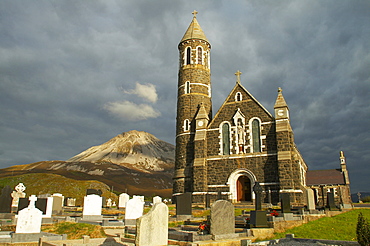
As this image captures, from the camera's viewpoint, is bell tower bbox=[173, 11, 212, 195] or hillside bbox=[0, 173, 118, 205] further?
hillside bbox=[0, 173, 118, 205]

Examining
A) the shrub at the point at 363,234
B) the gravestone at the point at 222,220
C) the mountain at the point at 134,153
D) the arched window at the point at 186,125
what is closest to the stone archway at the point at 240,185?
the arched window at the point at 186,125

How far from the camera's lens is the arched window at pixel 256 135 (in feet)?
93.2

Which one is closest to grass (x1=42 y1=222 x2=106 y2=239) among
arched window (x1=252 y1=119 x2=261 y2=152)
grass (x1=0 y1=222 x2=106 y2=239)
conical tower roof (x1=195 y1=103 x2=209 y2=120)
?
grass (x1=0 y1=222 x2=106 y2=239)

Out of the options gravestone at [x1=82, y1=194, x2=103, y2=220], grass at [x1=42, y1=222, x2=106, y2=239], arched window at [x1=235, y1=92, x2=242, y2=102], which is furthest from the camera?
arched window at [x1=235, y1=92, x2=242, y2=102]

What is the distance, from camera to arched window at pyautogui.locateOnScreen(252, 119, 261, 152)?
1119 inches

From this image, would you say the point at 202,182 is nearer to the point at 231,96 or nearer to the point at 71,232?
the point at 231,96

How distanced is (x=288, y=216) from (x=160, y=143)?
18185 cm

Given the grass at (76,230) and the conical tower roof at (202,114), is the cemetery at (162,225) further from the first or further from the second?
the conical tower roof at (202,114)

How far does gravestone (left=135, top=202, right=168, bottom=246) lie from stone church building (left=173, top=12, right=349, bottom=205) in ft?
61.4

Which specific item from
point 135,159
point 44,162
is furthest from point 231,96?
point 135,159

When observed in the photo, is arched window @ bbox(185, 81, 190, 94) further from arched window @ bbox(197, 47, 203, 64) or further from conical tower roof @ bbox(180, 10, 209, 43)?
conical tower roof @ bbox(180, 10, 209, 43)

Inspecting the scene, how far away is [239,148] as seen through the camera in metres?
29.1

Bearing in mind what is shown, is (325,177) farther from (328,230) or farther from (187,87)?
(328,230)

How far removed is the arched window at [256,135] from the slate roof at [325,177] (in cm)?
1075
